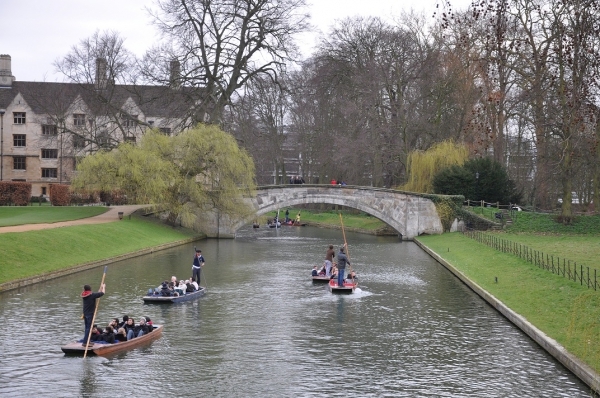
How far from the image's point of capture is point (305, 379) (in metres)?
17.2

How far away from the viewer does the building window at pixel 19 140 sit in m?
79.4

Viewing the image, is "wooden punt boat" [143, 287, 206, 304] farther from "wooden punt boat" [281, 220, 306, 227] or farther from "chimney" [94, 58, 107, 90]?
"wooden punt boat" [281, 220, 306, 227]

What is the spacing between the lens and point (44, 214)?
53250mm

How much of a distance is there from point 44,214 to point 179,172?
10571 millimetres

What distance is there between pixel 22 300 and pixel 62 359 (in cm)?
894

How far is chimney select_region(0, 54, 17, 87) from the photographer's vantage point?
271ft

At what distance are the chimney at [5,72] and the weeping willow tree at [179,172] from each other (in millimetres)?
36851

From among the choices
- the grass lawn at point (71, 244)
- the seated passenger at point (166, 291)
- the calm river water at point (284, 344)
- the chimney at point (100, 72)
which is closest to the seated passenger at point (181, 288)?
the seated passenger at point (166, 291)

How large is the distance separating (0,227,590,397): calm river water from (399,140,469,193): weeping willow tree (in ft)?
87.2

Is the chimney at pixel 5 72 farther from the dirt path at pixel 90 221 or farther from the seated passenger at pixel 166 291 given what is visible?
the seated passenger at pixel 166 291

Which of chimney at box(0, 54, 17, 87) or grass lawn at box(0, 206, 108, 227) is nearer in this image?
grass lawn at box(0, 206, 108, 227)

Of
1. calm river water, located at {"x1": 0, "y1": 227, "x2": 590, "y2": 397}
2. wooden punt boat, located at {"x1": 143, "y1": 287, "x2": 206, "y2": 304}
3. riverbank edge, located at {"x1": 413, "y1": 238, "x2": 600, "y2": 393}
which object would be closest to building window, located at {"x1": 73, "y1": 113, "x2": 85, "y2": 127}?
calm river water, located at {"x1": 0, "y1": 227, "x2": 590, "y2": 397}

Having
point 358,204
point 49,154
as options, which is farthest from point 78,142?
point 358,204

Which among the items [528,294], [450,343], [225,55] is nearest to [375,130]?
[225,55]
